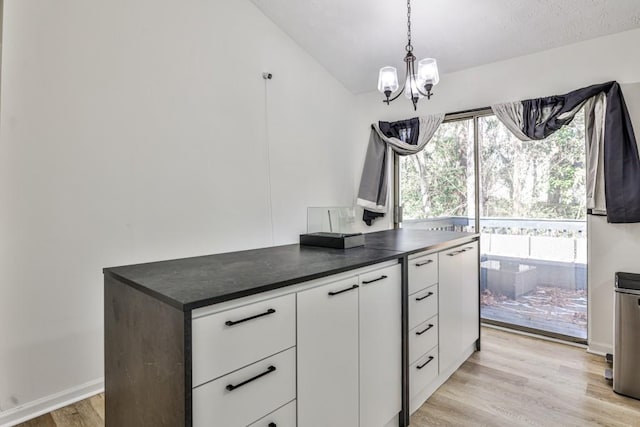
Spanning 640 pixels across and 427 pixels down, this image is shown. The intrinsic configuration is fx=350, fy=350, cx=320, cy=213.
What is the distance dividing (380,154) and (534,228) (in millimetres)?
1717

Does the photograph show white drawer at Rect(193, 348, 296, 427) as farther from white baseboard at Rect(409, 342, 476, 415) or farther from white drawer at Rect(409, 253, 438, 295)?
white baseboard at Rect(409, 342, 476, 415)

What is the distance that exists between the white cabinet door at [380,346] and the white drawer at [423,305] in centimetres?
12

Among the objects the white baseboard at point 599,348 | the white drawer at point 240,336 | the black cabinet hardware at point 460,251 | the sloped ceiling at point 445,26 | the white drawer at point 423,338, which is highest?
the sloped ceiling at point 445,26

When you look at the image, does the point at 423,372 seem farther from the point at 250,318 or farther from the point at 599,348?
the point at 599,348

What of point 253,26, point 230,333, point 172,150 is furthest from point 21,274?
point 253,26

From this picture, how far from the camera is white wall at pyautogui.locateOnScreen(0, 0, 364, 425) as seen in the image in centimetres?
193

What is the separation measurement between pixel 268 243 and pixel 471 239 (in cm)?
173

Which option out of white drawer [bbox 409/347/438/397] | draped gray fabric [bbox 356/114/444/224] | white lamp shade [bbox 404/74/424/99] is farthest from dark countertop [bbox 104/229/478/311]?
draped gray fabric [bbox 356/114/444/224]

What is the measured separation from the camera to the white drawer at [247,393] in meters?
1.01

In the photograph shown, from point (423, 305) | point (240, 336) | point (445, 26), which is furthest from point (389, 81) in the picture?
point (240, 336)

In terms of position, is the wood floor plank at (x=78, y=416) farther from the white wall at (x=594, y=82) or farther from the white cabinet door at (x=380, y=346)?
the white wall at (x=594, y=82)

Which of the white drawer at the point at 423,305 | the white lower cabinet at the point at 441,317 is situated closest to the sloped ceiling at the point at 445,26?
the white lower cabinet at the point at 441,317

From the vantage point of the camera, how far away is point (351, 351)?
1531mm

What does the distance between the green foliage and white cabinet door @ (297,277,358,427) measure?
93.5 inches
